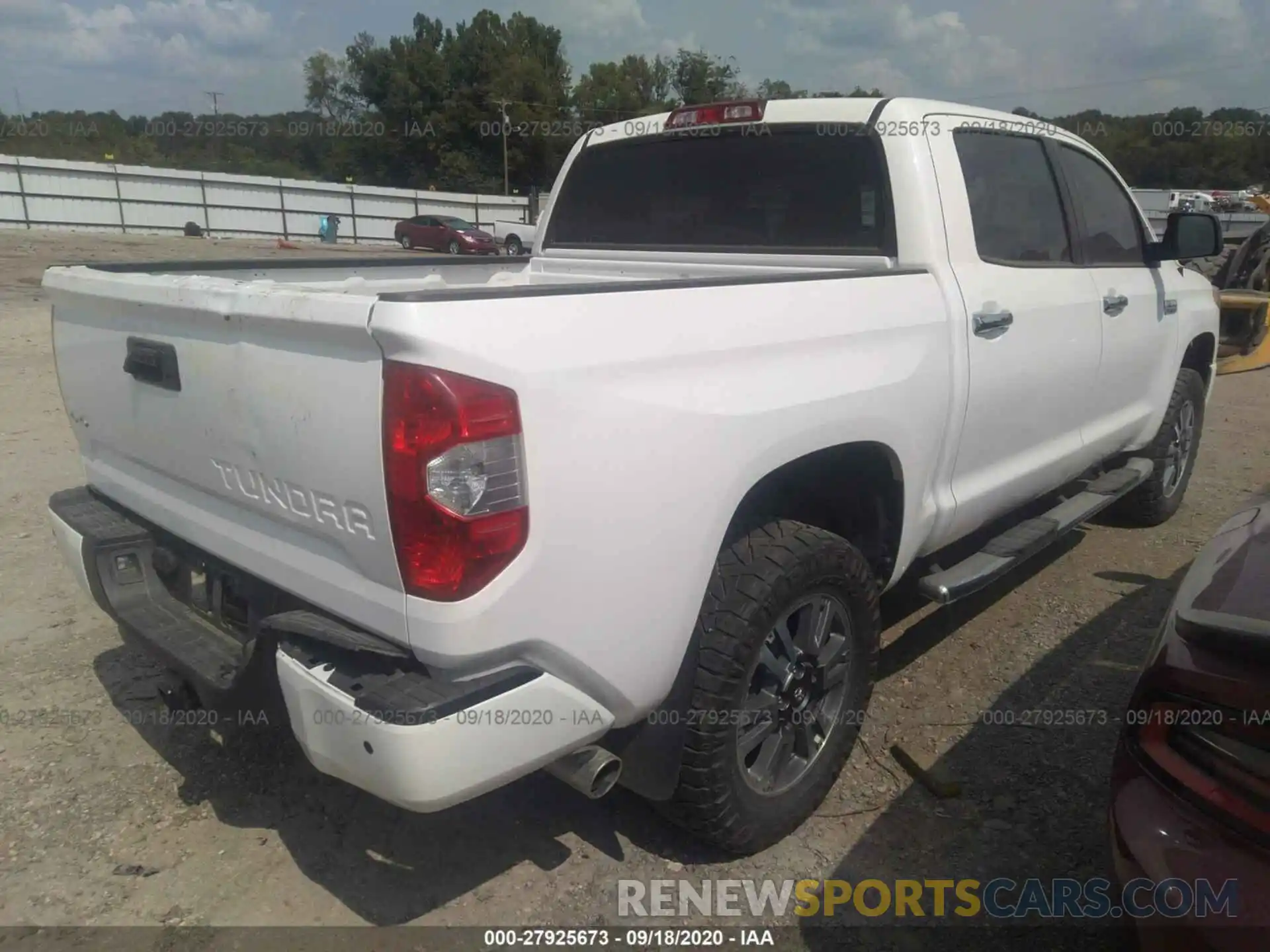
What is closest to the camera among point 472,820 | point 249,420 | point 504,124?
point 249,420

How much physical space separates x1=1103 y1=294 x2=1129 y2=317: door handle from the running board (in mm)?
800

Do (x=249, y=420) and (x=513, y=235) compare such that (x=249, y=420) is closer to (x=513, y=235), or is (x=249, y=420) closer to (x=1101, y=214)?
(x=1101, y=214)

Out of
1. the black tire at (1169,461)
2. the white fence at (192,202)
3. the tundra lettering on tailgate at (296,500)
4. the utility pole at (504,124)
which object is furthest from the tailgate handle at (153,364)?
the utility pole at (504,124)

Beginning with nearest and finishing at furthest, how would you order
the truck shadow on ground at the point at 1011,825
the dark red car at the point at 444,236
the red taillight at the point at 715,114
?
the truck shadow on ground at the point at 1011,825 → the red taillight at the point at 715,114 → the dark red car at the point at 444,236

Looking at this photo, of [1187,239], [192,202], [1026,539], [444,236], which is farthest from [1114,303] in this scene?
[192,202]

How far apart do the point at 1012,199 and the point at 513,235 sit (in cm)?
3251

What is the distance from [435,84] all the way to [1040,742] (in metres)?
67.6

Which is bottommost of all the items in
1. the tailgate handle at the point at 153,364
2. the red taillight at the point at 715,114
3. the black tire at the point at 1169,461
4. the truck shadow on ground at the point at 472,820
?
the truck shadow on ground at the point at 472,820

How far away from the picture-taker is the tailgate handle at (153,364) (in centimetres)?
234

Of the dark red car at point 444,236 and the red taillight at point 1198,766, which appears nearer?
the red taillight at point 1198,766

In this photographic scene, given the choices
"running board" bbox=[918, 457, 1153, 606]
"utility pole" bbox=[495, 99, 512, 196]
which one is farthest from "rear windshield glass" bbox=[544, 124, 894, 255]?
"utility pole" bbox=[495, 99, 512, 196]

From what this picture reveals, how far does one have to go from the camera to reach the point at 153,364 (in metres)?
2.40

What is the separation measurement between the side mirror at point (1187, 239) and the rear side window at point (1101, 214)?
0.32 feet

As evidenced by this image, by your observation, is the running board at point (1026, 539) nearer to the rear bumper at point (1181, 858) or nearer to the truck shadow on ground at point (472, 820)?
the truck shadow on ground at point (472, 820)
